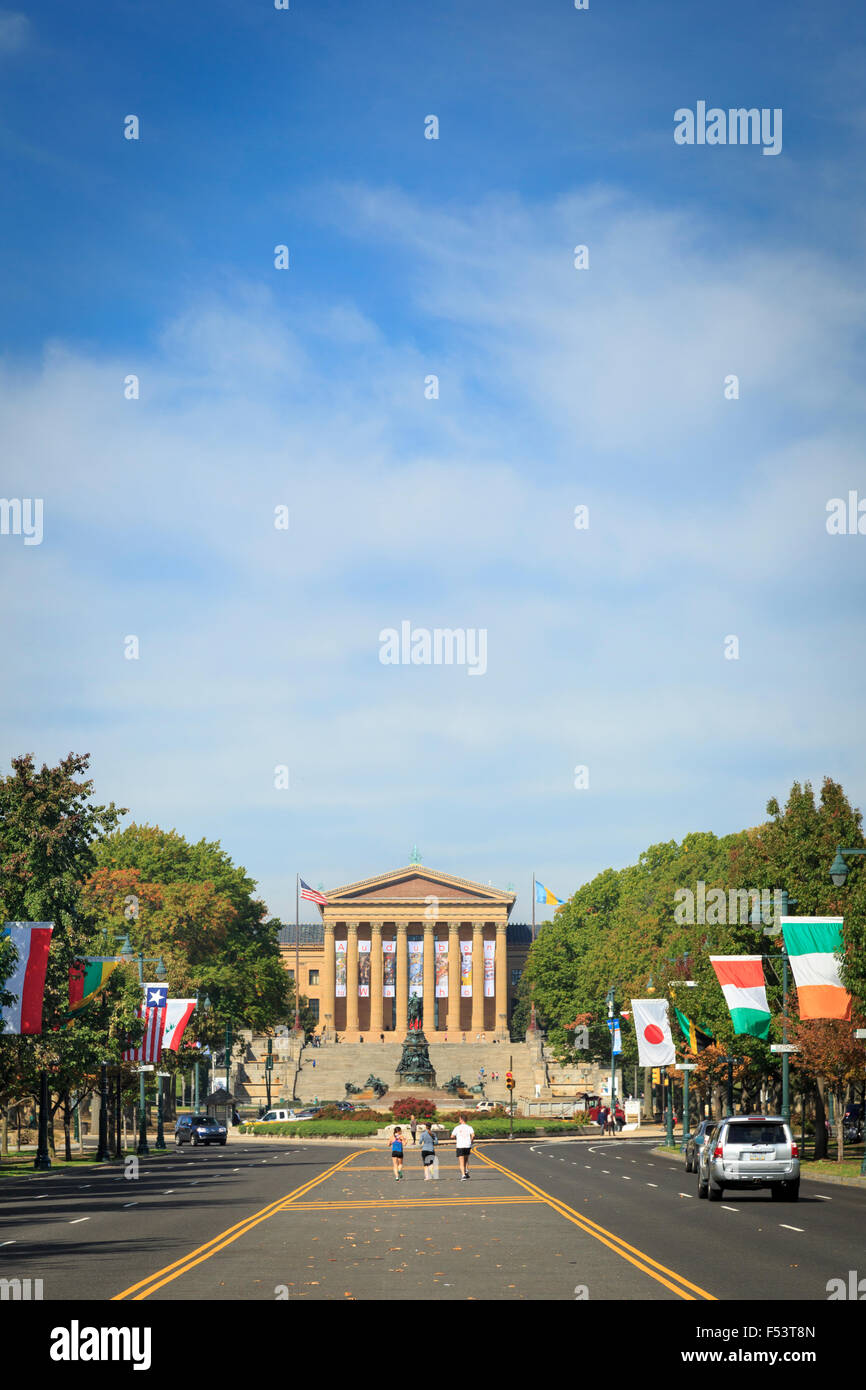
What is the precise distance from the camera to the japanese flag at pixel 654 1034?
60406 millimetres

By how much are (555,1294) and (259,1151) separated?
189 feet

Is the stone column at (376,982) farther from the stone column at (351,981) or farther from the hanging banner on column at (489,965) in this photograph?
the hanging banner on column at (489,965)

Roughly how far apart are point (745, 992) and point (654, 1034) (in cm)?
1178

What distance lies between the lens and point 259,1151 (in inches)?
2822

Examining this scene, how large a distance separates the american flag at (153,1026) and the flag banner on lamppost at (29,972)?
17.5 m

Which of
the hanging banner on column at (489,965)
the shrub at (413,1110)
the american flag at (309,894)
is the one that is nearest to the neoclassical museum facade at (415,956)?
the hanging banner on column at (489,965)

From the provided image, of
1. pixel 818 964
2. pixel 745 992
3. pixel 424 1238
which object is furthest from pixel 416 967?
pixel 424 1238

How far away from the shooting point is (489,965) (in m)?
163

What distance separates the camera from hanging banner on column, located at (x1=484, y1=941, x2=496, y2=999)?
534 feet

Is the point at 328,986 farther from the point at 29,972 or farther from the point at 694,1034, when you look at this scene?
the point at 29,972

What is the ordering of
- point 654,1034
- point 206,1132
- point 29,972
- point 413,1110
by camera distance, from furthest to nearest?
1. point 413,1110
2. point 206,1132
3. point 654,1034
4. point 29,972

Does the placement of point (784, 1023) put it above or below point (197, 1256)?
above
